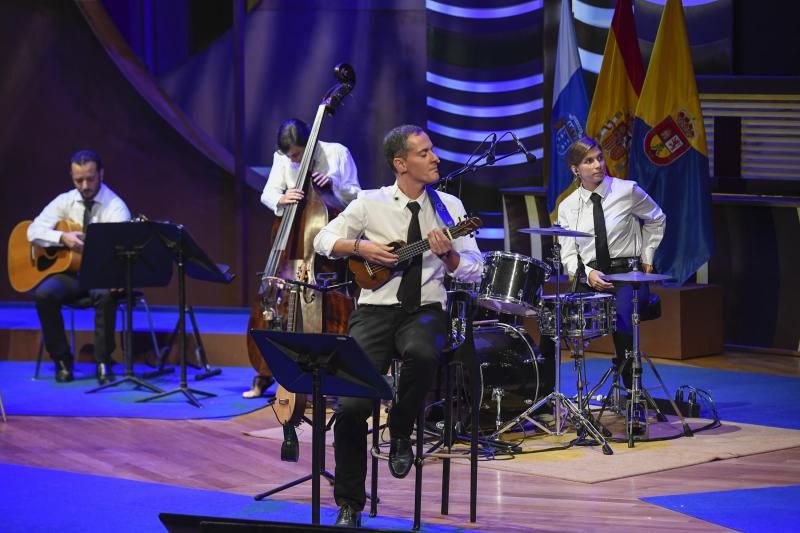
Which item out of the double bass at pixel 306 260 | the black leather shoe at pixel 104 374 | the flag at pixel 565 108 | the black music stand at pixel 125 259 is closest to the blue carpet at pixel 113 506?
the double bass at pixel 306 260

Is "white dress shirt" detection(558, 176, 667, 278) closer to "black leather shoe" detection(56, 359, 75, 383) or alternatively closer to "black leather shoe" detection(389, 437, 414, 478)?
"black leather shoe" detection(389, 437, 414, 478)

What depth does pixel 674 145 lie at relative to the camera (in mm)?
7938

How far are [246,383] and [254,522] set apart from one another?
4.79 metres

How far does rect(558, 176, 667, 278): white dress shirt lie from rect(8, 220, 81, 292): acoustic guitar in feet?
11.6

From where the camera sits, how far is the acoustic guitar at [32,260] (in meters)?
7.70

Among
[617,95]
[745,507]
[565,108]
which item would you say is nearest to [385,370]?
[745,507]

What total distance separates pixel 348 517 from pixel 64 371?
4137mm

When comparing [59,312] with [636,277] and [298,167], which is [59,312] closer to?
[298,167]

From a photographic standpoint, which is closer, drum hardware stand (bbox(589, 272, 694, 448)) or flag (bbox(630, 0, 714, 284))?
drum hardware stand (bbox(589, 272, 694, 448))

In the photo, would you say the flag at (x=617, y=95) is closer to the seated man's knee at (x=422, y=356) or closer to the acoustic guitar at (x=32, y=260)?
the acoustic guitar at (x=32, y=260)

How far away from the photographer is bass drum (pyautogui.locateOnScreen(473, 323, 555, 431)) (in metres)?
5.71

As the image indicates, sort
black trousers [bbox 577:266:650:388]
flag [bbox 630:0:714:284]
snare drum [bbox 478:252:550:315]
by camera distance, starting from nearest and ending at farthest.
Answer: snare drum [bbox 478:252:550:315] < black trousers [bbox 577:266:650:388] < flag [bbox 630:0:714:284]

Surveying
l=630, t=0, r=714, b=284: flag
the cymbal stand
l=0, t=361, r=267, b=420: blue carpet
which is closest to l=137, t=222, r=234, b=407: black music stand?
l=0, t=361, r=267, b=420: blue carpet

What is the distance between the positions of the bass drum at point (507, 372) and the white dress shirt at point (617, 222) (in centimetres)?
49
